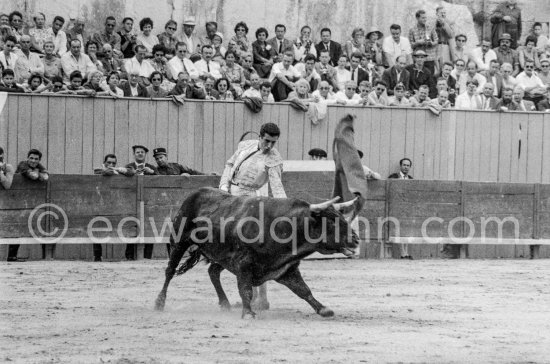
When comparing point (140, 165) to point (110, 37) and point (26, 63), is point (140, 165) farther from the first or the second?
point (110, 37)

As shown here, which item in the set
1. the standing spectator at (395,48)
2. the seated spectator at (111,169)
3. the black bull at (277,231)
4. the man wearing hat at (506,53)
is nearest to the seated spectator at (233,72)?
the seated spectator at (111,169)

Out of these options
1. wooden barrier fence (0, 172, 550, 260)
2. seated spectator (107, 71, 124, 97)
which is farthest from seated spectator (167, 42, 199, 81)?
wooden barrier fence (0, 172, 550, 260)

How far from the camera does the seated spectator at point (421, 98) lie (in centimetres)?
1744

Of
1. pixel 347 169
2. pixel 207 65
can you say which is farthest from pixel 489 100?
pixel 347 169

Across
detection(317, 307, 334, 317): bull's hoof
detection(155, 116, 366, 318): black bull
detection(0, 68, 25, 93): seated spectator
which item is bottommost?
detection(317, 307, 334, 317): bull's hoof

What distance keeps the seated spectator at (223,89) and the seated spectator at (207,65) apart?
0.74ft

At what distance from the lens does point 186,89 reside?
16.2 meters

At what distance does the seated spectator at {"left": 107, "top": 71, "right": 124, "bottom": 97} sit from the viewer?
51.4 ft

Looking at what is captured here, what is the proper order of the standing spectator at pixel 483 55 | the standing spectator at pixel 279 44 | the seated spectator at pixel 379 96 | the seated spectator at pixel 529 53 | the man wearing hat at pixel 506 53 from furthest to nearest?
the man wearing hat at pixel 506 53, the seated spectator at pixel 529 53, the standing spectator at pixel 483 55, the standing spectator at pixel 279 44, the seated spectator at pixel 379 96

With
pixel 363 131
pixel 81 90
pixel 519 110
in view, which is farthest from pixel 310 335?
pixel 519 110

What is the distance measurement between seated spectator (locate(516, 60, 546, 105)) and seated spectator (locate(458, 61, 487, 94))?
66 cm

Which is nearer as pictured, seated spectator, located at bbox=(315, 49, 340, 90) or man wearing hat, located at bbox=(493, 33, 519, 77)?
seated spectator, located at bbox=(315, 49, 340, 90)

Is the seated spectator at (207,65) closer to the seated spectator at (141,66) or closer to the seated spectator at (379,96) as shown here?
the seated spectator at (141,66)

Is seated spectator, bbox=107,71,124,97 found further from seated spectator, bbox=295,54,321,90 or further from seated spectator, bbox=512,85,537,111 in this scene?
seated spectator, bbox=512,85,537,111
